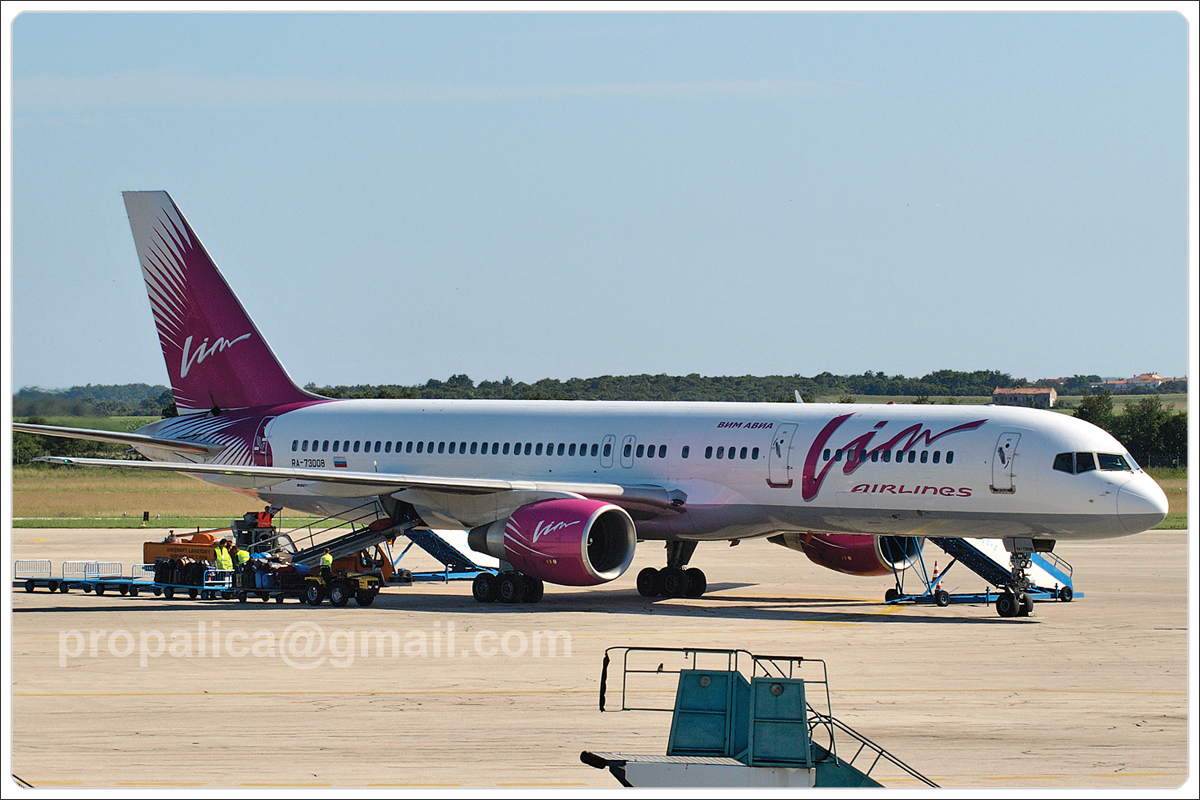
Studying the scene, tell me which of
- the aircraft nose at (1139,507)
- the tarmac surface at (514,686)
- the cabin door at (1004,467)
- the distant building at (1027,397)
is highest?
the distant building at (1027,397)

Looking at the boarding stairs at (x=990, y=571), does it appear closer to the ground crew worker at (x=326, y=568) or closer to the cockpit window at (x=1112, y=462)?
the cockpit window at (x=1112, y=462)

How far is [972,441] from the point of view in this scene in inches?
1129

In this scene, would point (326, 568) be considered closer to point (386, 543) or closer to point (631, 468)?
point (386, 543)

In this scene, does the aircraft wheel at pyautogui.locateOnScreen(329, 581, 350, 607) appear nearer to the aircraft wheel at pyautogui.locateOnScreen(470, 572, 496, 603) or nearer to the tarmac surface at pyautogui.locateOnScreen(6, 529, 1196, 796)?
the tarmac surface at pyautogui.locateOnScreen(6, 529, 1196, 796)

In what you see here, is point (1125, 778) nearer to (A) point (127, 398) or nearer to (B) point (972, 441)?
(B) point (972, 441)

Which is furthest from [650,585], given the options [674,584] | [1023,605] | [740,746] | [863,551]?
[740,746]

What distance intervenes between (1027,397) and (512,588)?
73.2 meters

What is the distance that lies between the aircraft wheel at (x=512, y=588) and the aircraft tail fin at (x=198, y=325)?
1082cm

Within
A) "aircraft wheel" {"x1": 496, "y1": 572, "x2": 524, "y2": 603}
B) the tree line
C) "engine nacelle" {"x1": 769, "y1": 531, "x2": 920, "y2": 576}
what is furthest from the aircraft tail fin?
the tree line

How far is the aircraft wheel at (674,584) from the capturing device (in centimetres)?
3381

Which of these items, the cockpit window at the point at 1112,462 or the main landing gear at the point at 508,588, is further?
the main landing gear at the point at 508,588

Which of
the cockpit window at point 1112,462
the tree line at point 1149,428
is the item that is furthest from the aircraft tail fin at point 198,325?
the tree line at point 1149,428

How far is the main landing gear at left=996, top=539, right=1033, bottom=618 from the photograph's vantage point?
29.0 meters

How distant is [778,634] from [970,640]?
131 inches
